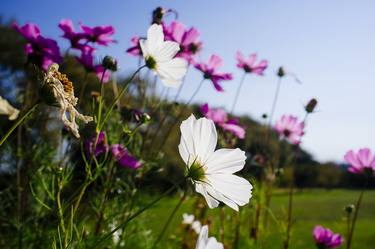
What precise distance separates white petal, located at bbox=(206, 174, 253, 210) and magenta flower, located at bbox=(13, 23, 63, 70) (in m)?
0.58

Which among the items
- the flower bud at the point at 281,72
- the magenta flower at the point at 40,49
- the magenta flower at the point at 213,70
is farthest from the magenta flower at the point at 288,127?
the magenta flower at the point at 40,49

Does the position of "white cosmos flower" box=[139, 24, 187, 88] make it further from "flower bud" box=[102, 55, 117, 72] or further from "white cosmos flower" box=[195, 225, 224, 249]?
"white cosmos flower" box=[195, 225, 224, 249]

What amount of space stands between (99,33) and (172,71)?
46 centimetres

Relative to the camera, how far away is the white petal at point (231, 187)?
1.72 ft

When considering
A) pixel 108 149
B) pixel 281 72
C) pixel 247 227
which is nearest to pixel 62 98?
pixel 108 149

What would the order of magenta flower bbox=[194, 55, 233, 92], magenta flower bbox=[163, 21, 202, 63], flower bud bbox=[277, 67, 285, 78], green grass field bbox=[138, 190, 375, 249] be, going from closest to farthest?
magenta flower bbox=[163, 21, 202, 63] → magenta flower bbox=[194, 55, 233, 92] → green grass field bbox=[138, 190, 375, 249] → flower bud bbox=[277, 67, 285, 78]

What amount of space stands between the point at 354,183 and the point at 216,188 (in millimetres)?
19102

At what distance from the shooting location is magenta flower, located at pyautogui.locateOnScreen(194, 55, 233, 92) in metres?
1.22

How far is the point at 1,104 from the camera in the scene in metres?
0.50

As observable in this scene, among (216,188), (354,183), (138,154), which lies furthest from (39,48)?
(354,183)

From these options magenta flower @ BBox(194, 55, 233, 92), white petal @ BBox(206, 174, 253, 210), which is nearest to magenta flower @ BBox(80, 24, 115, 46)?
magenta flower @ BBox(194, 55, 233, 92)

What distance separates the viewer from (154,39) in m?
0.67

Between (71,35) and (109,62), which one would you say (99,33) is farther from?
(109,62)

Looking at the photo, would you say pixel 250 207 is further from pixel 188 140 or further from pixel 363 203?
pixel 363 203
